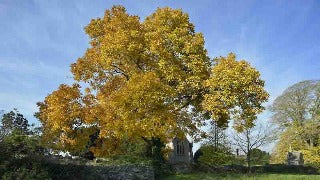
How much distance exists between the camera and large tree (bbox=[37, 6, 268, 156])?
2858 centimetres

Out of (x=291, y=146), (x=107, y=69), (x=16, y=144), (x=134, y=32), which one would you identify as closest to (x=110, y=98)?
(x=107, y=69)

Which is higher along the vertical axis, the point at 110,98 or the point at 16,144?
the point at 110,98

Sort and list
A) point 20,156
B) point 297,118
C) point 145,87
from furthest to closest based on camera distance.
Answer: point 297,118 < point 145,87 < point 20,156

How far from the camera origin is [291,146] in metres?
47.5

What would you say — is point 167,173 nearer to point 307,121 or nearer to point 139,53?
point 139,53

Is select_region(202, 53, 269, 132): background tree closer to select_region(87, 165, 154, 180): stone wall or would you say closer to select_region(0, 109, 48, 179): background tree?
select_region(87, 165, 154, 180): stone wall

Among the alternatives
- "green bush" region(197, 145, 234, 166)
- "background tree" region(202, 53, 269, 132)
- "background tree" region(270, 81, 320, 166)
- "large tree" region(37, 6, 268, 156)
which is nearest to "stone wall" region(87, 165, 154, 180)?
"large tree" region(37, 6, 268, 156)

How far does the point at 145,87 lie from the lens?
27.9 metres

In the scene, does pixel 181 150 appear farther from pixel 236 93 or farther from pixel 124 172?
pixel 124 172

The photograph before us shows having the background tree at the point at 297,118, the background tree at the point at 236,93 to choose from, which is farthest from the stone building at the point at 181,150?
the background tree at the point at 236,93

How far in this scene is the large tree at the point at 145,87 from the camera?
2858 centimetres

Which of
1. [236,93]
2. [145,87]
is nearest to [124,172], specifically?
[145,87]

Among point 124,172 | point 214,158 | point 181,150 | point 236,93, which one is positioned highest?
point 236,93

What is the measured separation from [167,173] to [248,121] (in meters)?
6.79
